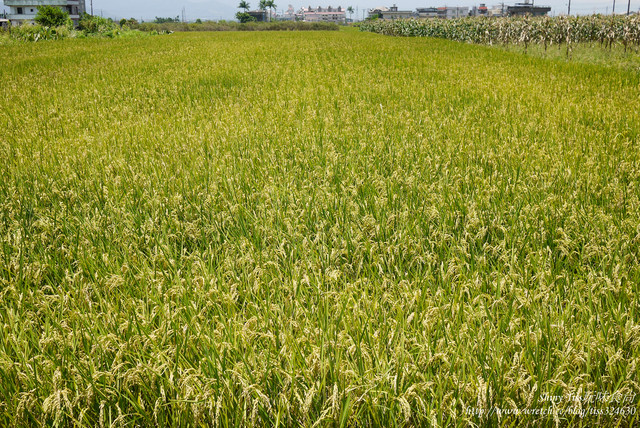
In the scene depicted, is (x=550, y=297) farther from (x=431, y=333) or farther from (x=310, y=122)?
(x=310, y=122)

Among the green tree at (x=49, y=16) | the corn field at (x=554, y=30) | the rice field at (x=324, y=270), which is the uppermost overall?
the green tree at (x=49, y=16)

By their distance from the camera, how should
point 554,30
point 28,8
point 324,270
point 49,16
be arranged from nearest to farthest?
point 324,270, point 554,30, point 49,16, point 28,8

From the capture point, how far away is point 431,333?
6.87 feet

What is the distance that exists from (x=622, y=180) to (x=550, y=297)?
7.45 feet

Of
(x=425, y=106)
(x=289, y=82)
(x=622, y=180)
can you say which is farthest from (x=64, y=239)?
(x=289, y=82)

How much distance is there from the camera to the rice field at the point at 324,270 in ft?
5.72

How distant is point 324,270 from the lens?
2754mm

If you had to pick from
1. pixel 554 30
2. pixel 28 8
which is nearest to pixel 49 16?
pixel 554 30

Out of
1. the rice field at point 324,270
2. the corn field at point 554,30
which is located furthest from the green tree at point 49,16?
the rice field at point 324,270

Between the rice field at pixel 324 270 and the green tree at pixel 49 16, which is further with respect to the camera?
the green tree at pixel 49 16

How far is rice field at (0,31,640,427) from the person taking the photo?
1744mm

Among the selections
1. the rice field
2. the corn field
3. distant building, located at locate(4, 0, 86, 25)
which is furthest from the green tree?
distant building, located at locate(4, 0, 86, 25)

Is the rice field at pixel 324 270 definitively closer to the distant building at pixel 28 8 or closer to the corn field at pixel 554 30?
the corn field at pixel 554 30

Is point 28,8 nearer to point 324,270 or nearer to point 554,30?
point 554,30
